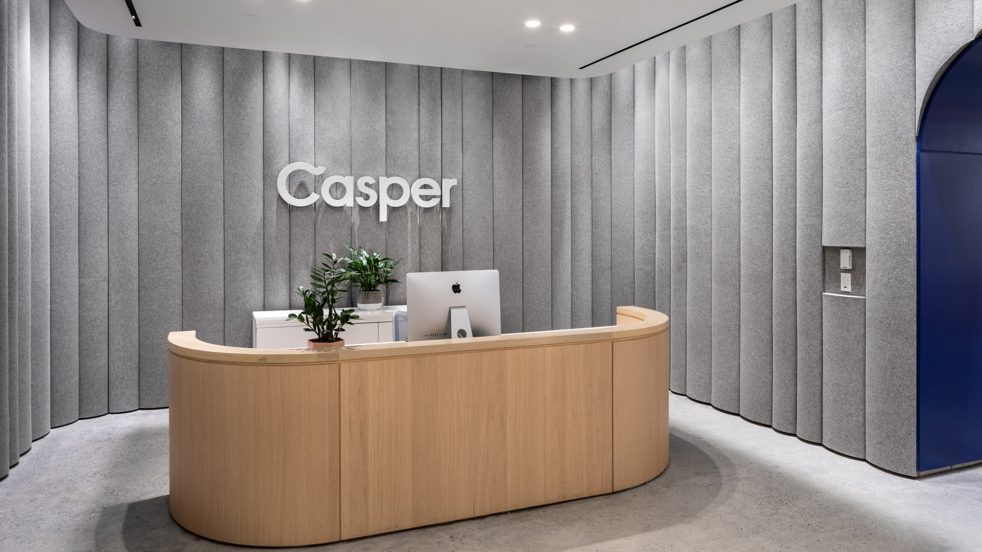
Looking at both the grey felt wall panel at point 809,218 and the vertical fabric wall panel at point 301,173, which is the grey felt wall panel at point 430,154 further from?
the grey felt wall panel at point 809,218

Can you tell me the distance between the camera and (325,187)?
6344 millimetres

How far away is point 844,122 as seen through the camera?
4617 mm

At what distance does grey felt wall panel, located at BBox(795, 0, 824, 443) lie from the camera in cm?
488

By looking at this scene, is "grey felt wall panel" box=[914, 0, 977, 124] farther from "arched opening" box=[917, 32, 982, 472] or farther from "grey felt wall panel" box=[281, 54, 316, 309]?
"grey felt wall panel" box=[281, 54, 316, 309]

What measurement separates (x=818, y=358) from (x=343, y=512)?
11.7ft

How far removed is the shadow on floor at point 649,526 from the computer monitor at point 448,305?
1077 millimetres

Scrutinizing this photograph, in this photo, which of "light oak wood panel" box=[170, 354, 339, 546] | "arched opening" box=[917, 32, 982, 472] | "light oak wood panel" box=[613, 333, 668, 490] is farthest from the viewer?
"arched opening" box=[917, 32, 982, 472]

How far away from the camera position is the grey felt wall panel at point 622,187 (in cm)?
700

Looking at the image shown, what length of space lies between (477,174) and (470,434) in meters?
3.90

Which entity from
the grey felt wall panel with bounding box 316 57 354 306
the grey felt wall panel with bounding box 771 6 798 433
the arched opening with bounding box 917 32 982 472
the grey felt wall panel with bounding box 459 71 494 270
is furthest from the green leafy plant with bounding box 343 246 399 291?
the arched opening with bounding box 917 32 982 472

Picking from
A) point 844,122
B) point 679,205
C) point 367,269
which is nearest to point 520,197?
point 679,205

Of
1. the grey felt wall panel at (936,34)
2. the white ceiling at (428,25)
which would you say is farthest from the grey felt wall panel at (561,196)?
the grey felt wall panel at (936,34)

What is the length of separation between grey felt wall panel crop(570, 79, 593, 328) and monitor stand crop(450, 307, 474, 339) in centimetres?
367

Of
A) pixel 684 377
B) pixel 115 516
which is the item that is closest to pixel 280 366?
pixel 115 516
